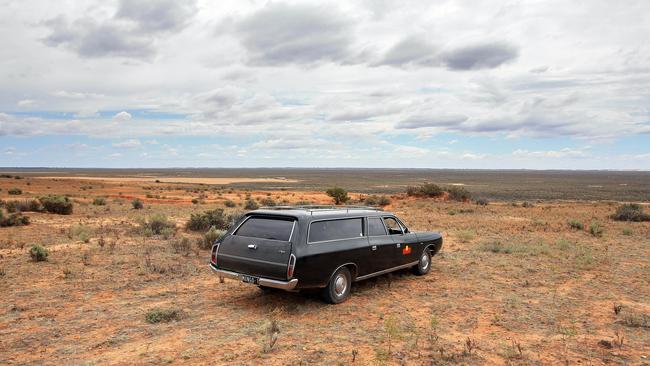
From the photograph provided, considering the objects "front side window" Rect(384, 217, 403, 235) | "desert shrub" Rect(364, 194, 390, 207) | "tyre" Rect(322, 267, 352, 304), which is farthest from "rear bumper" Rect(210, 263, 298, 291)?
"desert shrub" Rect(364, 194, 390, 207)

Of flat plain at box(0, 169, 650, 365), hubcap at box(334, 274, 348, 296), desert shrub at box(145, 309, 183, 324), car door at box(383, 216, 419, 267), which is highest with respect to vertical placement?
car door at box(383, 216, 419, 267)

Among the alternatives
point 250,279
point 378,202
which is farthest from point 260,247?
point 378,202

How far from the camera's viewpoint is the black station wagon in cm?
727

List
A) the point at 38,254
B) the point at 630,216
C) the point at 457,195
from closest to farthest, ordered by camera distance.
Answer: the point at 38,254 → the point at 630,216 → the point at 457,195

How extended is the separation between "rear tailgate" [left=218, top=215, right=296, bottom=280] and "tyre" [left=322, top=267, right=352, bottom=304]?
3.70 feet

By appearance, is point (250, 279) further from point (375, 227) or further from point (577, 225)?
point (577, 225)

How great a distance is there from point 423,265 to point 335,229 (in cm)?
357

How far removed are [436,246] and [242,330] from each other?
5.98m

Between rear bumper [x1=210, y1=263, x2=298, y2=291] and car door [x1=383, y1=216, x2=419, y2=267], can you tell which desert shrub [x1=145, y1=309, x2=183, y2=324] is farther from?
car door [x1=383, y1=216, x2=419, y2=267]

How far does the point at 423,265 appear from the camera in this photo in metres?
10.7

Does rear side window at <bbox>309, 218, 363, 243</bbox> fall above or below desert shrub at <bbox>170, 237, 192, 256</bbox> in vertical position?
above

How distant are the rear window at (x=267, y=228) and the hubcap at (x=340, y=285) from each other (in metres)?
1.35

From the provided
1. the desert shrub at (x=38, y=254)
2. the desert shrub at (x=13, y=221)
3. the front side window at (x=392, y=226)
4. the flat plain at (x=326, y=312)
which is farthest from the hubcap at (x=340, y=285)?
the desert shrub at (x=13, y=221)

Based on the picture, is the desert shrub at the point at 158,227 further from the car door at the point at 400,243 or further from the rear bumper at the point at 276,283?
the car door at the point at 400,243
